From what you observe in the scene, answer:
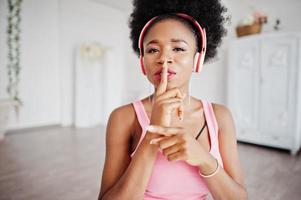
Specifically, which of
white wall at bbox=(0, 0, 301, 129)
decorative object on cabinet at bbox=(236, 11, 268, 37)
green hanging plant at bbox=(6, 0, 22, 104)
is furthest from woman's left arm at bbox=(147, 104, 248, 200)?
green hanging plant at bbox=(6, 0, 22, 104)

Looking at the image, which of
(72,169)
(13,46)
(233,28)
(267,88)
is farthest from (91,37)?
(267,88)

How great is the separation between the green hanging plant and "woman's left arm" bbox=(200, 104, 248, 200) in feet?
15.7

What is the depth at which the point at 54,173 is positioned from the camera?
2574mm

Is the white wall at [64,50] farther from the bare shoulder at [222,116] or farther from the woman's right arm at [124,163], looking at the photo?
the woman's right arm at [124,163]

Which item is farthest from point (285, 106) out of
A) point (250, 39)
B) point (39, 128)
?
point (39, 128)

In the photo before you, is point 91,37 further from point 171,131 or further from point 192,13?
point 171,131

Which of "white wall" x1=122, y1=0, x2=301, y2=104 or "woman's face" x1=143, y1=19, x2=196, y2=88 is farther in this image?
"white wall" x1=122, y1=0, x2=301, y2=104

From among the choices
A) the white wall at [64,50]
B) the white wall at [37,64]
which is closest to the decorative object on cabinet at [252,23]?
the white wall at [64,50]

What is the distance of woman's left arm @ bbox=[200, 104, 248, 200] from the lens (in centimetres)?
70

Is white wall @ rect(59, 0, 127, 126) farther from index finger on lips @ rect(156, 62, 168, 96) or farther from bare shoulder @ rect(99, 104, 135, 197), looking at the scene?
index finger on lips @ rect(156, 62, 168, 96)

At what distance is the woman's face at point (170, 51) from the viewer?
692 mm

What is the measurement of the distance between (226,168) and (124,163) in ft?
1.08

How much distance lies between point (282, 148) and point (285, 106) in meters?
0.63

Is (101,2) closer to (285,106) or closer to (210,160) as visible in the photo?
(285,106)
